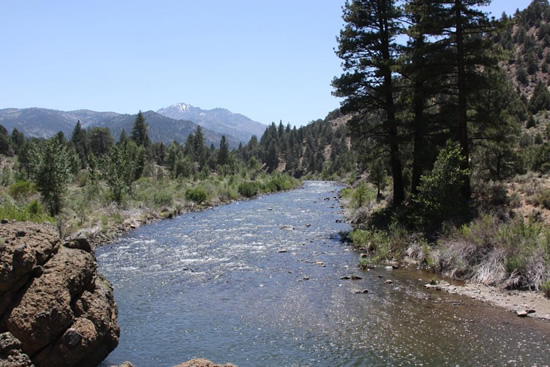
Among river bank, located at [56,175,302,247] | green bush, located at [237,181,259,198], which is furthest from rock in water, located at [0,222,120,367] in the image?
green bush, located at [237,181,259,198]

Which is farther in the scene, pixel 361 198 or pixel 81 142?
pixel 81 142

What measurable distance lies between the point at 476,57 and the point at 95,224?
2278 centimetres

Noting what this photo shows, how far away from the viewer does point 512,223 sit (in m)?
15.7

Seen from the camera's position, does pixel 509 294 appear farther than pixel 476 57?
No

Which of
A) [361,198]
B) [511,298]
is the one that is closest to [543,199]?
[511,298]

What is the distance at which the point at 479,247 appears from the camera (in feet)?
49.3

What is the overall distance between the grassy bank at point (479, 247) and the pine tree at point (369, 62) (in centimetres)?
625

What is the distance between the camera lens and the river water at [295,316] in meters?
9.29

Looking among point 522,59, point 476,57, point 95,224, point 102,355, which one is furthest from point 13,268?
point 522,59

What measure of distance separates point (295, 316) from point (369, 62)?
17756 millimetres

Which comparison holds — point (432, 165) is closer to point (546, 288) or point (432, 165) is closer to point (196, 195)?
point (546, 288)

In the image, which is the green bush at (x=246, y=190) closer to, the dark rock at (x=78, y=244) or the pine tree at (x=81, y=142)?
the dark rock at (x=78, y=244)

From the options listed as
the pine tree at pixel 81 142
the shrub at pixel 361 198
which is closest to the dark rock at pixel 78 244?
the shrub at pixel 361 198

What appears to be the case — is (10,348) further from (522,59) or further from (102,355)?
(522,59)
